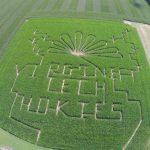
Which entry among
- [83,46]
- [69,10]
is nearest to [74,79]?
[83,46]

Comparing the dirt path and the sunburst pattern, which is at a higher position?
the dirt path

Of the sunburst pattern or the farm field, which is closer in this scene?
the farm field

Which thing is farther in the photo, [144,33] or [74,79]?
[144,33]

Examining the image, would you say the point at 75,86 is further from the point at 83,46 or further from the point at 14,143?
the point at 14,143

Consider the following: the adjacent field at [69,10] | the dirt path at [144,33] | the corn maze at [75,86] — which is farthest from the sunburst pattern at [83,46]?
the adjacent field at [69,10]

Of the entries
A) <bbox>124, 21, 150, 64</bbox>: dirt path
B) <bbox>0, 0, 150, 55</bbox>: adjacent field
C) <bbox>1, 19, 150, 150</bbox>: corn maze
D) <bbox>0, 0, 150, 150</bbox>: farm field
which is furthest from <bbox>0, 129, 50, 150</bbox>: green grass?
<bbox>0, 0, 150, 55</bbox>: adjacent field

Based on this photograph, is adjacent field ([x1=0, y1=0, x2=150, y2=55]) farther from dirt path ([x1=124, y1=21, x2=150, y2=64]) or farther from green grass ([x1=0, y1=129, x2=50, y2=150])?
green grass ([x1=0, y1=129, x2=50, y2=150])

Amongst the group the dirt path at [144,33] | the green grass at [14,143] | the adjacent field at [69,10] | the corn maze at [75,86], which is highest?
the adjacent field at [69,10]

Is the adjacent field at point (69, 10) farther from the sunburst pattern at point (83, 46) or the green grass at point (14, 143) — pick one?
the green grass at point (14, 143)

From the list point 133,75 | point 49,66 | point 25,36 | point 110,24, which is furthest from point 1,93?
point 110,24
